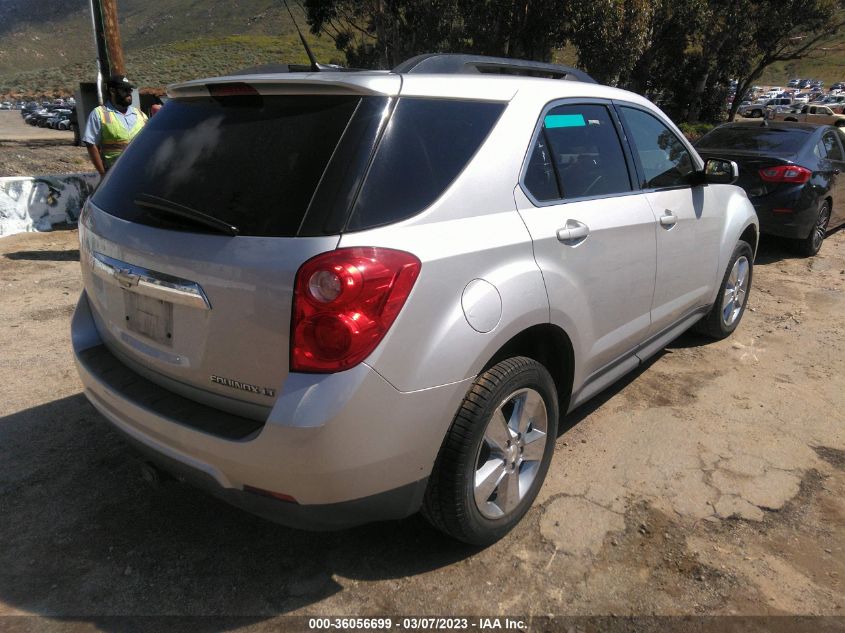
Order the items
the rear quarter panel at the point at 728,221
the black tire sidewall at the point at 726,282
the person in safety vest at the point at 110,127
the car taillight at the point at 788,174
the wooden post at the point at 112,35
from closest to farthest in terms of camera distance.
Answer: the rear quarter panel at the point at 728,221, the black tire sidewall at the point at 726,282, the person in safety vest at the point at 110,127, the car taillight at the point at 788,174, the wooden post at the point at 112,35

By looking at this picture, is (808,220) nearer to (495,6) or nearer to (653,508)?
(653,508)

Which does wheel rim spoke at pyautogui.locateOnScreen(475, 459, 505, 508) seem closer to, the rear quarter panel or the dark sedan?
the rear quarter panel

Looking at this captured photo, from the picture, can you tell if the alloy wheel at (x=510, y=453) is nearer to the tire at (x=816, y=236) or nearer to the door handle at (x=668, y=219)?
the door handle at (x=668, y=219)

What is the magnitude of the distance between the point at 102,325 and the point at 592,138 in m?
2.38

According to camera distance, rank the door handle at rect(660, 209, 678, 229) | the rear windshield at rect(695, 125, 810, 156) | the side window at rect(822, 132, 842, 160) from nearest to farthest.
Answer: the door handle at rect(660, 209, 678, 229), the rear windshield at rect(695, 125, 810, 156), the side window at rect(822, 132, 842, 160)

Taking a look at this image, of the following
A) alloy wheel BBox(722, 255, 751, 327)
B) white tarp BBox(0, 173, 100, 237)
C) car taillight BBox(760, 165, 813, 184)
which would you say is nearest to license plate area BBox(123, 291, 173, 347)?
alloy wheel BBox(722, 255, 751, 327)

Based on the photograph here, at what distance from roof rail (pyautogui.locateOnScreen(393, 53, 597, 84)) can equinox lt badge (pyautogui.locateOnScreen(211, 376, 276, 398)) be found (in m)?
1.33

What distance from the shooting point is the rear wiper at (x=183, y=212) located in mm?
2078

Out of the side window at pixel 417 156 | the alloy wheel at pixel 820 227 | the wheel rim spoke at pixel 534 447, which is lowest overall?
the alloy wheel at pixel 820 227

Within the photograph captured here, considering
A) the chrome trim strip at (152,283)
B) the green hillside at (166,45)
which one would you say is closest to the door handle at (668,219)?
the chrome trim strip at (152,283)

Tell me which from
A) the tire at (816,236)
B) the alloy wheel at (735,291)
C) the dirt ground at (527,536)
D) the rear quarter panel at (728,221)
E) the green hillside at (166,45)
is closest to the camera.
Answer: the dirt ground at (527,536)

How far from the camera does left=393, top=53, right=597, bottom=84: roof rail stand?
8.48 ft

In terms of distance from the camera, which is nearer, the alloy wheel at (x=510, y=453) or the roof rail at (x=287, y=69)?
the alloy wheel at (x=510, y=453)

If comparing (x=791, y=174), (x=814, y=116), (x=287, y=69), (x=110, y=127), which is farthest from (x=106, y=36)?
(x=814, y=116)
